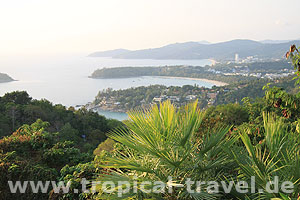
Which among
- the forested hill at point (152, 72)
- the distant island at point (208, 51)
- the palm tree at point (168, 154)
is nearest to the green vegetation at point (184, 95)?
the forested hill at point (152, 72)

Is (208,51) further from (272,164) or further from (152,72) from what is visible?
(272,164)

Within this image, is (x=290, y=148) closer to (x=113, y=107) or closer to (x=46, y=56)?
(x=113, y=107)

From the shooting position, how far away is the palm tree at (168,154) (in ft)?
5.38

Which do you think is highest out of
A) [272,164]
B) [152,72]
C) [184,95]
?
[272,164]

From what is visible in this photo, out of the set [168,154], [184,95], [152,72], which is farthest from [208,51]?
[168,154]

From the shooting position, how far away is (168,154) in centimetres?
168

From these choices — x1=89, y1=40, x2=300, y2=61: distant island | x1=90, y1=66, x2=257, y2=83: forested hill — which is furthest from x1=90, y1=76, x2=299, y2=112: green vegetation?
x1=89, y1=40, x2=300, y2=61: distant island

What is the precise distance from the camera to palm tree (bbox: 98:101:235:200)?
164 cm

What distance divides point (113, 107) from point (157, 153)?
35.9 meters

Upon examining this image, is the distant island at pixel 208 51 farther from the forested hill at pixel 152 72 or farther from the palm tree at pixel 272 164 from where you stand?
the palm tree at pixel 272 164

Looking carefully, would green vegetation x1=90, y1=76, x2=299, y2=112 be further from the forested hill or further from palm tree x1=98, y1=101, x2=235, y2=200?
palm tree x1=98, y1=101, x2=235, y2=200

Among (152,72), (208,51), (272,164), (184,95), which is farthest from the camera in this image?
(208,51)

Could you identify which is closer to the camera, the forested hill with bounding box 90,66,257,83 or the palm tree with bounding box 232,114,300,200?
the palm tree with bounding box 232,114,300,200

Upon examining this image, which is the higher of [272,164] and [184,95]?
[272,164]
